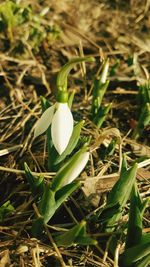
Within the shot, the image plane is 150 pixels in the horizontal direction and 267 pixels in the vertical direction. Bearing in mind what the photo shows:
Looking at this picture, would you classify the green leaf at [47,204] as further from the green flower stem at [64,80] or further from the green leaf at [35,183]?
the green flower stem at [64,80]

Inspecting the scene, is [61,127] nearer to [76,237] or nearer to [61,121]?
[61,121]

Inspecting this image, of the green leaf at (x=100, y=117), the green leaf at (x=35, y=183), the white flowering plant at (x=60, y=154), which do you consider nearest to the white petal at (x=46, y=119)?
the white flowering plant at (x=60, y=154)

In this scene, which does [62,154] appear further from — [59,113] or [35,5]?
[35,5]

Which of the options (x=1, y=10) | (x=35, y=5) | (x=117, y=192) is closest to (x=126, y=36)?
(x=35, y=5)

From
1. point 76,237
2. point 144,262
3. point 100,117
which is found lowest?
point 144,262

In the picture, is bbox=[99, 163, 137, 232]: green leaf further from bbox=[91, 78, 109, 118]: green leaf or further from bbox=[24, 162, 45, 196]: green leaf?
bbox=[91, 78, 109, 118]: green leaf

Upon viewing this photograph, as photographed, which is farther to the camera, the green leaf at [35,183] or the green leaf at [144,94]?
the green leaf at [144,94]

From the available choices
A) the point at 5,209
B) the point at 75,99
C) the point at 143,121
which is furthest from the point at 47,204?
the point at 75,99
